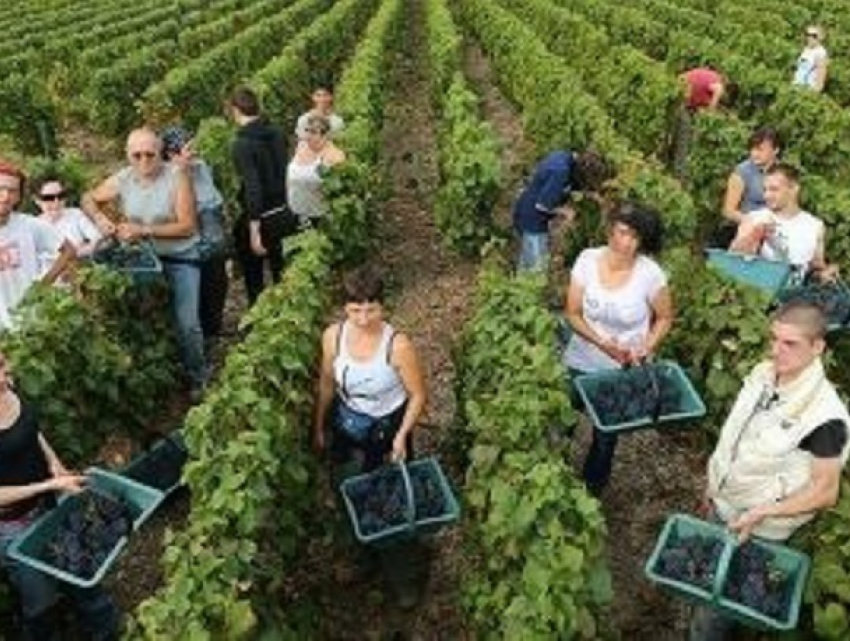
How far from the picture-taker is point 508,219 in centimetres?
1252

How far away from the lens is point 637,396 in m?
6.06

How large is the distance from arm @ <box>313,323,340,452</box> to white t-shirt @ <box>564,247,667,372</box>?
1.43m

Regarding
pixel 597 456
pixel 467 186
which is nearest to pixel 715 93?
pixel 467 186

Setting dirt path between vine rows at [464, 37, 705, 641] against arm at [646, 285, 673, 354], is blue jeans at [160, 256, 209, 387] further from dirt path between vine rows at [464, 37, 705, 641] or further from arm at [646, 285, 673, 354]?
arm at [646, 285, 673, 354]

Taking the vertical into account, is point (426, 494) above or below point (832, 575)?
below

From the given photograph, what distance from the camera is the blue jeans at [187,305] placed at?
7.52 m

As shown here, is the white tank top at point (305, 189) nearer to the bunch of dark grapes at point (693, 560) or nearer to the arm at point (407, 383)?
the arm at point (407, 383)

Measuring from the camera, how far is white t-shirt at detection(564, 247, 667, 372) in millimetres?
6027

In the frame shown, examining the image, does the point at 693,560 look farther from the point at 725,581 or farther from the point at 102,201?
the point at 102,201

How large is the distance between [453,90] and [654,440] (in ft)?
25.8

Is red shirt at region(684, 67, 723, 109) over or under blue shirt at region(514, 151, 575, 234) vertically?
under

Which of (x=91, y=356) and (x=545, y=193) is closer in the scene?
(x=91, y=356)

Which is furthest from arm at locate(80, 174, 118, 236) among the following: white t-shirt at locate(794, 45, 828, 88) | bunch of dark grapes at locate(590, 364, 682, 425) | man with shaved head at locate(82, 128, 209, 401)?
white t-shirt at locate(794, 45, 828, 88)

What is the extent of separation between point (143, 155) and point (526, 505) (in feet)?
11.5
